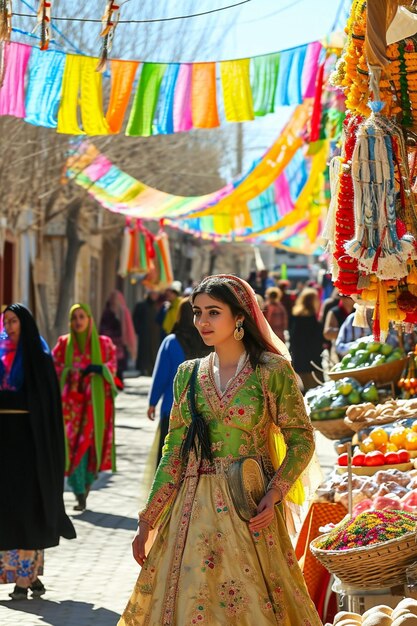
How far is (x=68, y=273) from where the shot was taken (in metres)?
28.1

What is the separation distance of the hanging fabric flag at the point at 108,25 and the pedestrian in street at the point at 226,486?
280 cm

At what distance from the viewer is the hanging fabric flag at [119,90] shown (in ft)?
38.9

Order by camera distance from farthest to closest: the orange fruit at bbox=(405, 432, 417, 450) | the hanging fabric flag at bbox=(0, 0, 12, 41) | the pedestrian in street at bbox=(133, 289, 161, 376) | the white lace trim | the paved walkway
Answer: the pedestrian in street at bbox=(133, 289, 161, 376) < the orange fruit at bbox=(405, 432, 417, 450) < the paved walkway < the hanging fabric flag at bbox=(0, 0, 12, 41) < the white lace trim

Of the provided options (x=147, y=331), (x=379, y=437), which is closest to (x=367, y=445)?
(x=379, y=437)

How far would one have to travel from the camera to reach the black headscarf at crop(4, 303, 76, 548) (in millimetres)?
9117

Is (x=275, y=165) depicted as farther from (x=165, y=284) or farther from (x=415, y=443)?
(x=165, y=284)

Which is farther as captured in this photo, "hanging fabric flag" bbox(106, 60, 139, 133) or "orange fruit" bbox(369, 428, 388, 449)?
"hanging fabric flag" bbox(106, 60, 139, 133)

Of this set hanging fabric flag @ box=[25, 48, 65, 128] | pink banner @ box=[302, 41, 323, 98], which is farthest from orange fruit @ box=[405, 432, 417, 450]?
pink banner @ box=[302, 41, 323, 98]

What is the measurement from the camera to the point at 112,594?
848cm

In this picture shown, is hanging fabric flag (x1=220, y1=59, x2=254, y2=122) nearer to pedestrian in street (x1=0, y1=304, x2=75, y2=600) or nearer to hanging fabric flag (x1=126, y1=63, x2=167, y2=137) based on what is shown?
hanging fabric flag (x1=126, y1=63, x2=167, y2=137)

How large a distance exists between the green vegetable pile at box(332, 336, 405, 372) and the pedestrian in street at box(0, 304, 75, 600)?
2.73 meters

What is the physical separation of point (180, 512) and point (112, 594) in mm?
3334

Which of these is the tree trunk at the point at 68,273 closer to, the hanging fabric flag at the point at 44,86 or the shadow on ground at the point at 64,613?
the hanging fabric flag at the point at 44,86

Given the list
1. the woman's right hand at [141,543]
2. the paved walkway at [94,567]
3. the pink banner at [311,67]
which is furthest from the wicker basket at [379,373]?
the woman's right hand at [141,543]
